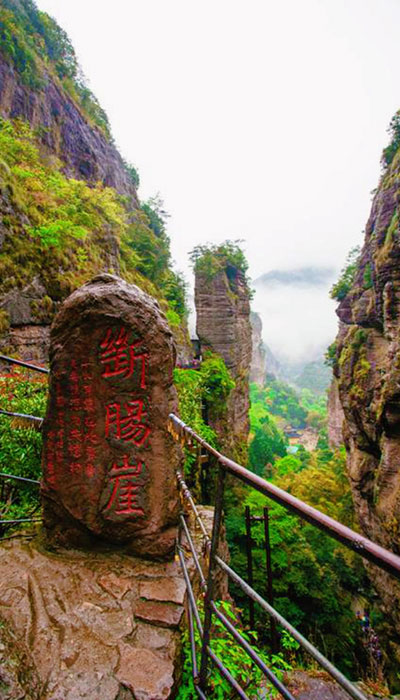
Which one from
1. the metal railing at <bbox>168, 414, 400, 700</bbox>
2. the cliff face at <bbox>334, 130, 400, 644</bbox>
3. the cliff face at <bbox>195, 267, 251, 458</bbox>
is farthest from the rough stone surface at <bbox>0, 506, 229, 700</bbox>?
the cliff face at <bbox>195, 267, 251, 458</bbox>

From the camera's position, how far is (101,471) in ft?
7.47

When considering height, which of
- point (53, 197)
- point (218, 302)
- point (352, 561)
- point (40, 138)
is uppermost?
point (40, 138)

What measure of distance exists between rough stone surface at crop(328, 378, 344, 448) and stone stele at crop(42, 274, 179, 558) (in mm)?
24981

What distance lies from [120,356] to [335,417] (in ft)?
87.7

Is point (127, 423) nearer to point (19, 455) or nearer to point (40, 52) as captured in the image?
point (19, 455)

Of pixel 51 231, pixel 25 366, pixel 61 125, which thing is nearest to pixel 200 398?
pixel 51 231

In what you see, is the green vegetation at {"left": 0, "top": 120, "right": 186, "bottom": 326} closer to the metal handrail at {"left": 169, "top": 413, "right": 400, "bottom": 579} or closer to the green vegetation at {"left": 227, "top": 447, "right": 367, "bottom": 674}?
the metal handrail at {"left": 169, "top": 413, "right": 400, "bottom": 579}

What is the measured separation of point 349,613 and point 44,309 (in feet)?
37.6

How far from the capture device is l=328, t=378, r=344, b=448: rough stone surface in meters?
25.1

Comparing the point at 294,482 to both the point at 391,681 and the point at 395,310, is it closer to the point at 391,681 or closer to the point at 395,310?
the point at 391,681

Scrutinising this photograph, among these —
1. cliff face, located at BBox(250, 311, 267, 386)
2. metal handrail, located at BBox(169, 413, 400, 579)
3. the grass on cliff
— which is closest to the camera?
metal handrail, located at BBox(169, 413, 400, 579)

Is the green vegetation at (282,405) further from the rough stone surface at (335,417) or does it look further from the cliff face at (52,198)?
the cliff face at (52,198)

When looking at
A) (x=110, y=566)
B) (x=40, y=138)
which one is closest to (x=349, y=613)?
(x=110, y=566)

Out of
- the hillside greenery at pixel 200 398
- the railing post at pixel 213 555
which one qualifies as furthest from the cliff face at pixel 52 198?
the railing post at pixel 213 555
